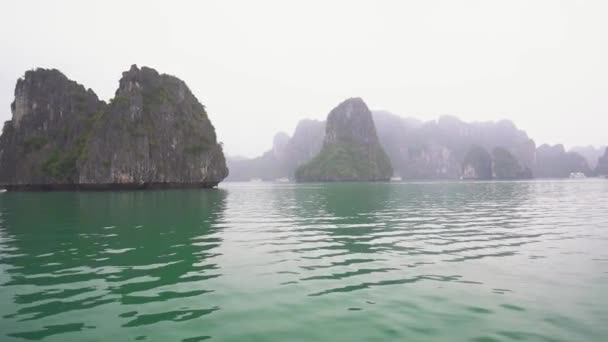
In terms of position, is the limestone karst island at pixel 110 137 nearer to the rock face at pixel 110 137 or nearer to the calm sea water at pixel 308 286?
the rock face at pixel 110 137

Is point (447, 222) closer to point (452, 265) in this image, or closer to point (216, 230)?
point (452, 265)

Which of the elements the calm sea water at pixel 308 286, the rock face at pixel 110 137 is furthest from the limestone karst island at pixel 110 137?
the calm sea water at pixel 308 286

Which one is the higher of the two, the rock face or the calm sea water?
the rock face

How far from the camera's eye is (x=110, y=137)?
102 m

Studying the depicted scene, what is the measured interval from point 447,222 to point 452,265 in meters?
11.9

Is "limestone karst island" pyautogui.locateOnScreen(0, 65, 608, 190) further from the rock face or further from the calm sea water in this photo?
the calm sea water

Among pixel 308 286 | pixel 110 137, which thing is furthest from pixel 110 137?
pixel 308 286

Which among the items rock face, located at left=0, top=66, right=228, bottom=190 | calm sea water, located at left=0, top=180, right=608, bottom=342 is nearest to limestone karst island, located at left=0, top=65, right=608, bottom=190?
rock face, located at left=0, top=66, right=228, bottom=190

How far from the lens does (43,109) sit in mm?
122625

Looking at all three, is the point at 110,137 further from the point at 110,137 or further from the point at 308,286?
the point at 308,286

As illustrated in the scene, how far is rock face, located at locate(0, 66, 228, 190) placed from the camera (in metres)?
98.9

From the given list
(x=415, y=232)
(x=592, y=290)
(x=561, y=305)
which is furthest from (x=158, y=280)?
(x=415, y=232)

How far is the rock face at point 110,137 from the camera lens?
98.9 meters

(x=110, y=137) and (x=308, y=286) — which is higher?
(x=110, y=137)
